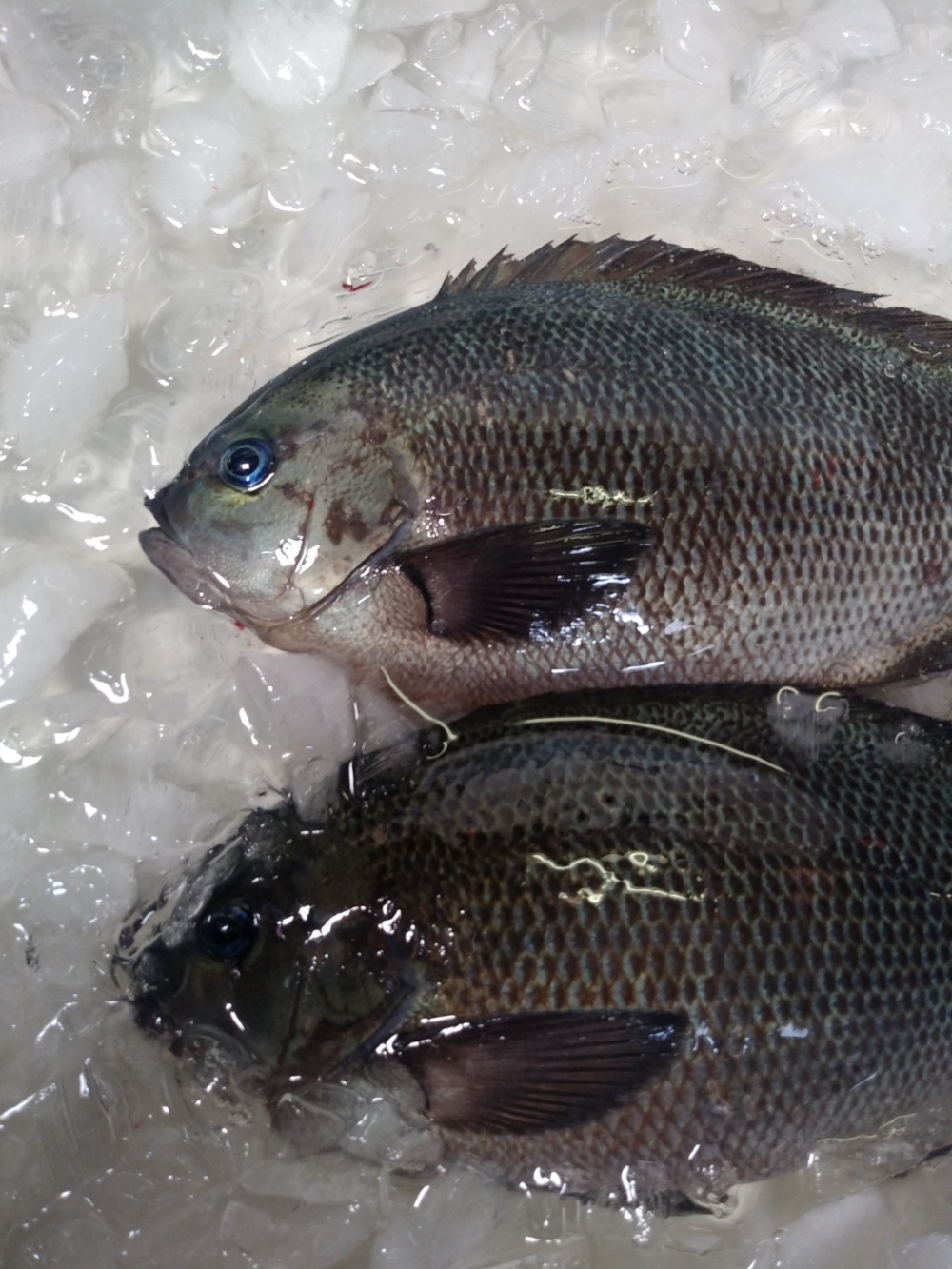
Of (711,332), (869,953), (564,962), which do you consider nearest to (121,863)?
(564,962)

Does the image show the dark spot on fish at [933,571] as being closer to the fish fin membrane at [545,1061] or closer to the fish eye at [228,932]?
the fish fin membrane at [545,1061]

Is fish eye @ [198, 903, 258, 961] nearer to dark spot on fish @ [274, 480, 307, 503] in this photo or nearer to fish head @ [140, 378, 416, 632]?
fish head @ [140, 378, 416, 632]

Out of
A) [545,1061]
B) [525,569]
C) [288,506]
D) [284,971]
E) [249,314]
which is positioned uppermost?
[249,314]

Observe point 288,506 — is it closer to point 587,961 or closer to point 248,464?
point 248,464

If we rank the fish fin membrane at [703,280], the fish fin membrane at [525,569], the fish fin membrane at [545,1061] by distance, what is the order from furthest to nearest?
the fish fin membrane at [703,280]
the fish fin membrane at [525,569]
the fish fin membrane at [545,1061]

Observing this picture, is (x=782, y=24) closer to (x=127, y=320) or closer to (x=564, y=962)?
(x=127, y=320)

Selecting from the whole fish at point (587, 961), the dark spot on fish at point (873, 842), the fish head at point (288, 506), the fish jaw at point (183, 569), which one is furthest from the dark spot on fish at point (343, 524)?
the dark spot on fish at point (873, 842)

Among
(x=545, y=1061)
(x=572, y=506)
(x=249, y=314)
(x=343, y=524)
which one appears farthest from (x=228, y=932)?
(x=249, y=314)
